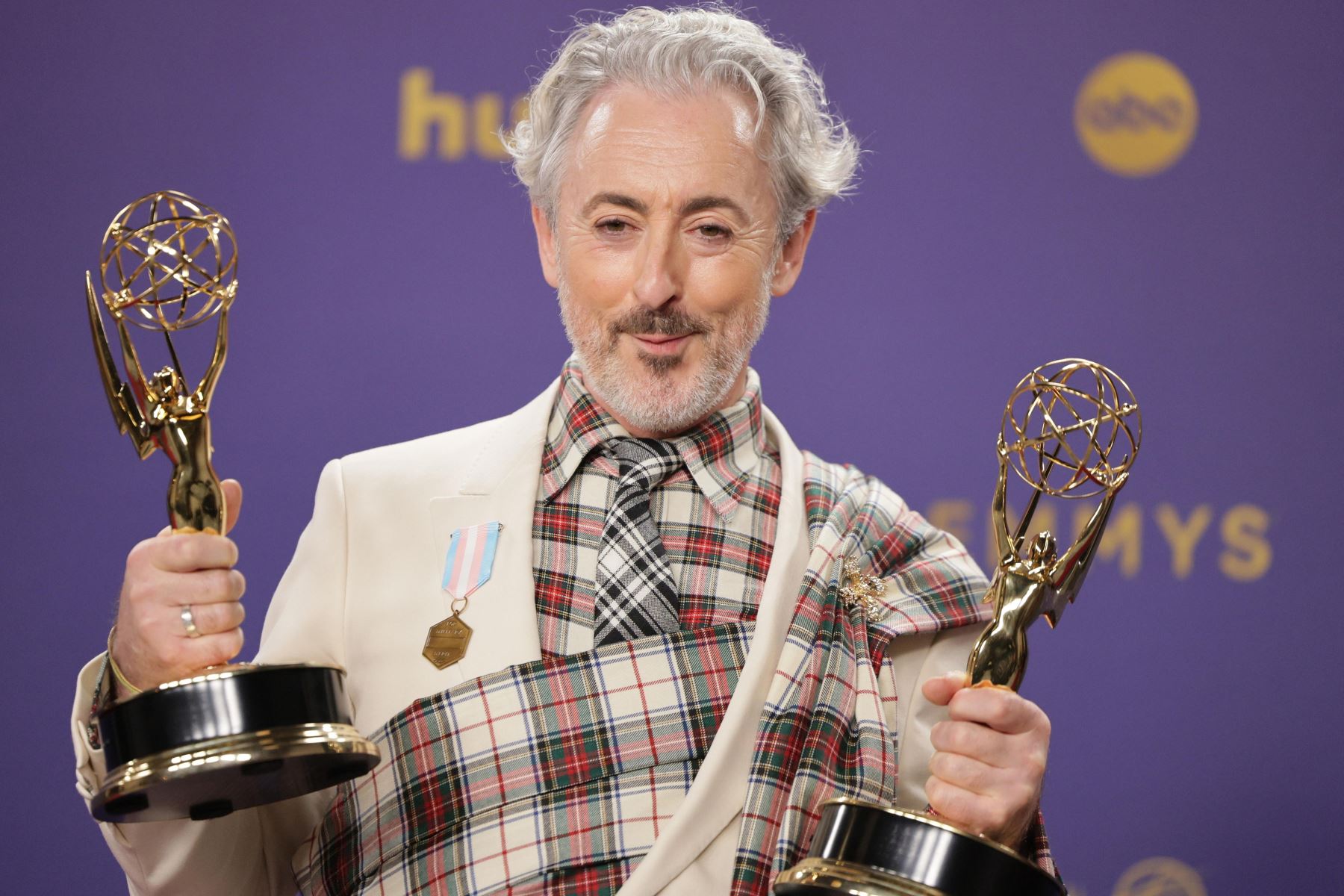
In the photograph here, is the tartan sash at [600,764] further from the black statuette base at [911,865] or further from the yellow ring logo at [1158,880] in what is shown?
the yellow ring logo at [1158,880]

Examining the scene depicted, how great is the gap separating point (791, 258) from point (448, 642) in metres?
0.85

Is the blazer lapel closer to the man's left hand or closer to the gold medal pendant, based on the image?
the gold medal pendant

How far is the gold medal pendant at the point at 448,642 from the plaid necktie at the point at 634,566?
0.60ft

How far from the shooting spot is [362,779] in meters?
2.17

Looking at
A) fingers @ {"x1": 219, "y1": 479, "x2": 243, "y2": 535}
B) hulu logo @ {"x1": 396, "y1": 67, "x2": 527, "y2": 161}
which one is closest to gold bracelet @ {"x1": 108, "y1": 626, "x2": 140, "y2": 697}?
fingers @ {"x1": 219, "y1": 479, "x2": 243, "y2": 535}

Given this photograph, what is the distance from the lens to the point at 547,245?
2.47 metres

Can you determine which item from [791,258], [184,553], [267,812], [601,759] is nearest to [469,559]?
[601,759]

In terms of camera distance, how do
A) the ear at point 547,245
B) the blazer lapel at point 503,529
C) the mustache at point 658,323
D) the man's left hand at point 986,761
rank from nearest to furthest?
the man's left hand at point 986,761 → the blazer lapel at point 503,529 → the mustache at point 658,323 → the ear at point 547,245

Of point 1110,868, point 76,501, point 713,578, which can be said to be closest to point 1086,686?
point 1110,868

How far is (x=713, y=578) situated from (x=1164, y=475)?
148cm

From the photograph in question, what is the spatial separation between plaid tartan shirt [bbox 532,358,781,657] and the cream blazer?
47 mm

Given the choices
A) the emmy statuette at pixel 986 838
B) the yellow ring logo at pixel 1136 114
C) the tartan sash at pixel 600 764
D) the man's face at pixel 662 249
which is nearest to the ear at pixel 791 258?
the man's face at pixel 662 249

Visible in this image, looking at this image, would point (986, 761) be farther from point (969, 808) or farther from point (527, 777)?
point (527, 777)

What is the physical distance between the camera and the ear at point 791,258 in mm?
2496
